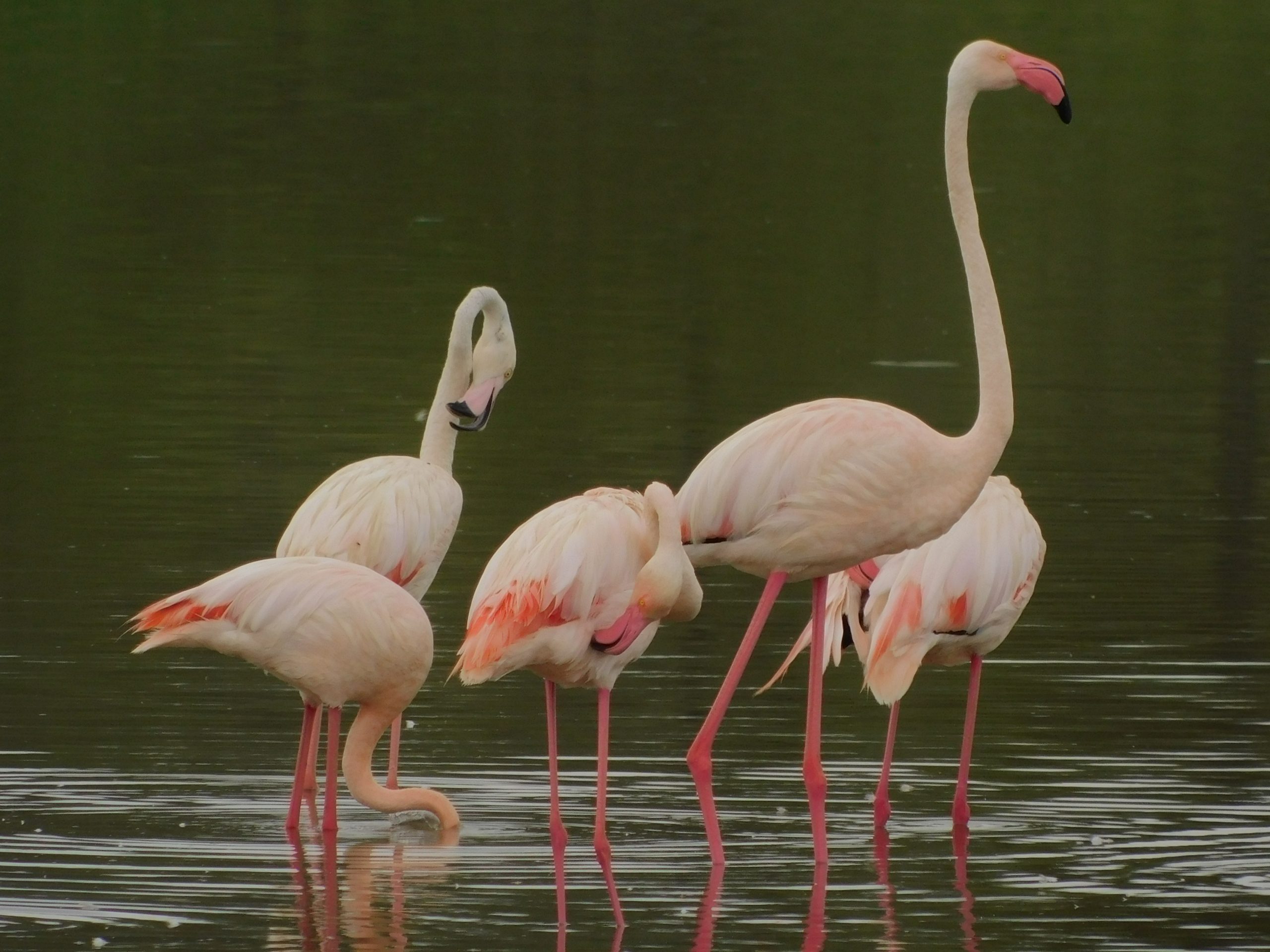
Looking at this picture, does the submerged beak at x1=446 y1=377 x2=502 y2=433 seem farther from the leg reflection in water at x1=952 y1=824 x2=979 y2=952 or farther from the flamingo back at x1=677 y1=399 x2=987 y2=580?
the leg reflection in water at x1=952 y1=824 x2=979 y2=952

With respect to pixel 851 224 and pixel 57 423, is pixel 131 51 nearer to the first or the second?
pixel 851 224

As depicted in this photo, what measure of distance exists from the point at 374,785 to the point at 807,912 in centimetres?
138

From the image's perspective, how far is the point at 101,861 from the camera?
6730mm

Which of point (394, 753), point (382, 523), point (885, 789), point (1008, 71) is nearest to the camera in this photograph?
point (1008, 71)

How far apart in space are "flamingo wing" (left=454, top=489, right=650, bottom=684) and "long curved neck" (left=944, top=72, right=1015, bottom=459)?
1.00 m

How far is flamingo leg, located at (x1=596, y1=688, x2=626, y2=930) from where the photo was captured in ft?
20.8

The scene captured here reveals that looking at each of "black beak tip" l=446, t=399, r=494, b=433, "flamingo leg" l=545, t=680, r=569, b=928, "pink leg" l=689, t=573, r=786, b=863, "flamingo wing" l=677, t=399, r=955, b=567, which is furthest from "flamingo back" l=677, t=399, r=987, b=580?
"black beak tip" l=446, t=399, r=494, b=433

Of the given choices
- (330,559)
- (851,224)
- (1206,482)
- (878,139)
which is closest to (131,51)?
(878,139)

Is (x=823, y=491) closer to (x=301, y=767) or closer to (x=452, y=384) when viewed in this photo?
(x=301, y=767)

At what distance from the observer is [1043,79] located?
721 centimetres

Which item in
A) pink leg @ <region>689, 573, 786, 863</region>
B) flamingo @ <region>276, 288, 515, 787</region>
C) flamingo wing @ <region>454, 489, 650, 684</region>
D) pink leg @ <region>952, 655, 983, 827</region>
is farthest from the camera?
flamingo @ <region>276, 288, 515, 787</region>

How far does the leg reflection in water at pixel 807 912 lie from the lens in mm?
6121

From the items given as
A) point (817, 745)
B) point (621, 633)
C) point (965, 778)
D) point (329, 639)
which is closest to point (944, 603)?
point (965, 778)

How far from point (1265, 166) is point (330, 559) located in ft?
67.7
